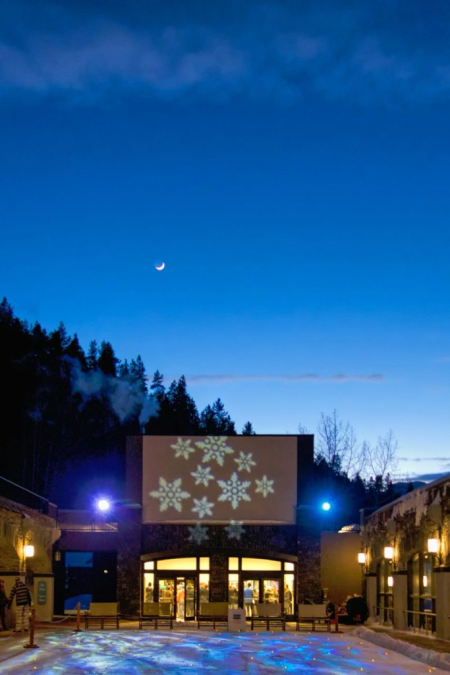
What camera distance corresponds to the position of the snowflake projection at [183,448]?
34438mm

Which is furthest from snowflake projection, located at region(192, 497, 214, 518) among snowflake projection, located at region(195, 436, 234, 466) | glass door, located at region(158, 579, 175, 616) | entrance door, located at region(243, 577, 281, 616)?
entrance door, located at region(243, 577, 281, 616)

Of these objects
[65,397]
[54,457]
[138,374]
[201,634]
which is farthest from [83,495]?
[138,374]

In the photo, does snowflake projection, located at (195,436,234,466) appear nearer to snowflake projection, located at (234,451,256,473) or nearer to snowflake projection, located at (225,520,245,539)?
snowflake projection, located at (234,451,256,473)

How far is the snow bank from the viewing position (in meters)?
16.4

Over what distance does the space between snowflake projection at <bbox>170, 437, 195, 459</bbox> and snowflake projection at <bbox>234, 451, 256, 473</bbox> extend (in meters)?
1.85

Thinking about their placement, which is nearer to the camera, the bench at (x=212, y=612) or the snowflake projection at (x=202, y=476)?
the bench at (x=212, y=612)

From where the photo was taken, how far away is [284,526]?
33750 millimetres

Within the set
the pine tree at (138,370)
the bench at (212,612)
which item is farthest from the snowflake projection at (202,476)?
the pine tree at (138,370)

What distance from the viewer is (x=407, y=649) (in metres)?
18.8

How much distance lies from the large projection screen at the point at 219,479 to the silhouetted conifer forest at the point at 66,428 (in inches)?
810

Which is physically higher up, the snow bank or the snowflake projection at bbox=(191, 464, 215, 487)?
the snowflake projection at bbox=(191, 464, 215, 487)

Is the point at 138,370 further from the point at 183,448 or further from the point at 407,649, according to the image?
the point at 407,649

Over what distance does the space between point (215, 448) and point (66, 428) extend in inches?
1411

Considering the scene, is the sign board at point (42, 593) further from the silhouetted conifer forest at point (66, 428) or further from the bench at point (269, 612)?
the silhouetted conifer forest at point (66, 428)
